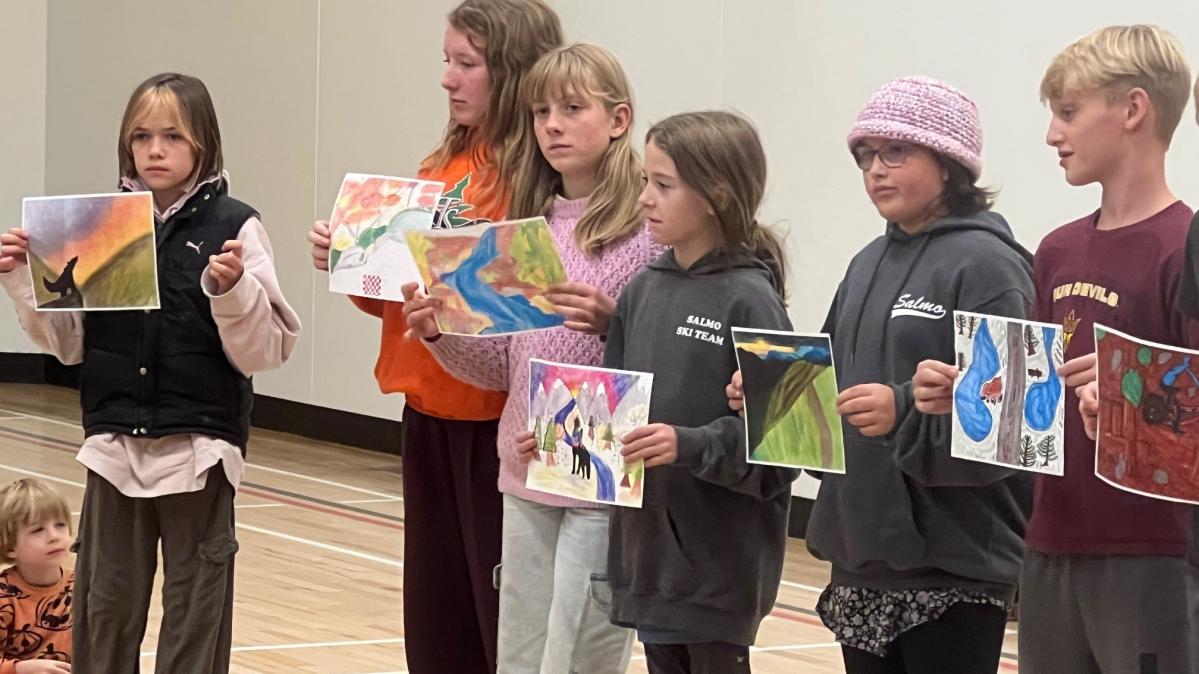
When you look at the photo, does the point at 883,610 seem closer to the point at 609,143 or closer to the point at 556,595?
the point at 556,595

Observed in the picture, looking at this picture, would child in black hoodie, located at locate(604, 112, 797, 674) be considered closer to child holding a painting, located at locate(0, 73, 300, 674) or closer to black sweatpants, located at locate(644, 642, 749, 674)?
black sweatpants, located at locate(644, 642, 749, 674)

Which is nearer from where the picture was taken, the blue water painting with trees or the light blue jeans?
the blue water painting with trees

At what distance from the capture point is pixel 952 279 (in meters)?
2.81

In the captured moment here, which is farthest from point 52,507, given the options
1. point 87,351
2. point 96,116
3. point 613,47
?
point 96,116

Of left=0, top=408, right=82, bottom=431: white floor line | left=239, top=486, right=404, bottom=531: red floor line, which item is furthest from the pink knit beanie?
left=0, top=408, right=82, bottom=431: white floor line

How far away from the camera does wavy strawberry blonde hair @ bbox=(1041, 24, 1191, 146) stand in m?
2.61

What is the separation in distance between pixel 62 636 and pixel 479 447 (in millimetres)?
1260

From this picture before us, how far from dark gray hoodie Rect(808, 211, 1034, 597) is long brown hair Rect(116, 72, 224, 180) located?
1.57 meters

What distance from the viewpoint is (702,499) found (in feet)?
9.88

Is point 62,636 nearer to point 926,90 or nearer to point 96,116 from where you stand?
point 926,90

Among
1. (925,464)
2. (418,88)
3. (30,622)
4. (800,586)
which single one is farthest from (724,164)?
(418,88)

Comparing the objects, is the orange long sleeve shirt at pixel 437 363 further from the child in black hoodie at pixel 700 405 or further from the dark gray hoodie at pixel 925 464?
the dark gray hoodie at pixel 925 464

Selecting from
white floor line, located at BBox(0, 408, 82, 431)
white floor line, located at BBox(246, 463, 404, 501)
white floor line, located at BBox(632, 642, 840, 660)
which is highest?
white floor line, located at BBox(632, 642, 840, 660)

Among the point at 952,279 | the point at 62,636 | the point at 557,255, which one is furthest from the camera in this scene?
the point at 62,636
